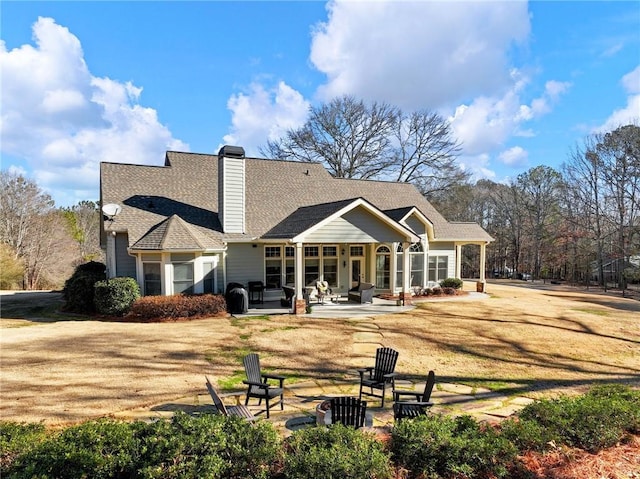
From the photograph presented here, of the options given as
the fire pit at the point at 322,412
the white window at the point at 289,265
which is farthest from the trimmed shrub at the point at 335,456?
the white window at the point at 289,265

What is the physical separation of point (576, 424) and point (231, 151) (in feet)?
51.9

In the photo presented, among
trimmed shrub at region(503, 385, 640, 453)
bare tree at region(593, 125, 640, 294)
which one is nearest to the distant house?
trimmed shrub at region(503, 385, 640, 453)

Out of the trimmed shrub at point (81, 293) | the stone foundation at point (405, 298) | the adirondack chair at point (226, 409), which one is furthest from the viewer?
the stone foundation at point (405, 298)

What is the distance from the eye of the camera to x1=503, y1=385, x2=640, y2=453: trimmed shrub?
4914mm

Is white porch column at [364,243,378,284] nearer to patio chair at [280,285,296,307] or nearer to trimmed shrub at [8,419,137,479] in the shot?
patio chair at [280,285,296,307]

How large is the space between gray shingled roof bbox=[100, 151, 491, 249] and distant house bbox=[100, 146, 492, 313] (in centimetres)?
6

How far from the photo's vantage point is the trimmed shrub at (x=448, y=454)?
435 centimetres

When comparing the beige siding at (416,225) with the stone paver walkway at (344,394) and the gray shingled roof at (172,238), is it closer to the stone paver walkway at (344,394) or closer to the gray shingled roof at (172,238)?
the gray shingled roof at (172,238)

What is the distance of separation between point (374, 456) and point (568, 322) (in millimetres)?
13464

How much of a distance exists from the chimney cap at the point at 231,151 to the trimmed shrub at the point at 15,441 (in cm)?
1404

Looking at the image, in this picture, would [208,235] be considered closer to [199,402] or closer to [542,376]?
[199,402]

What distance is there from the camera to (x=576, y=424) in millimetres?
5160

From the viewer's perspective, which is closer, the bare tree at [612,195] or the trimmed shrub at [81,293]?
the trimmed shrub at [81,293]

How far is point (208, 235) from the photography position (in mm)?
16922
